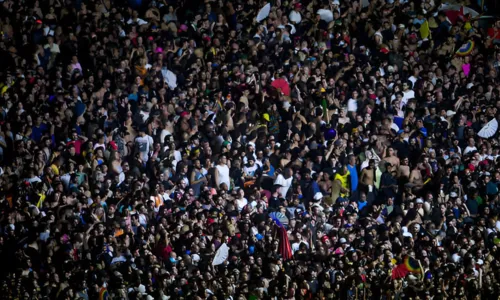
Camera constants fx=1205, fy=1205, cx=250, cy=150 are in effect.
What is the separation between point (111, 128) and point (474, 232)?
635 centimetres

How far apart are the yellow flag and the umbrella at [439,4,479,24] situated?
665 millimetres

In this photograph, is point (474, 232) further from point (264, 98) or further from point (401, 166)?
point (264, 98)

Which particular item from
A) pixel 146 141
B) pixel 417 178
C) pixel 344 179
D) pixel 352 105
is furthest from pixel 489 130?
pixel 146 141

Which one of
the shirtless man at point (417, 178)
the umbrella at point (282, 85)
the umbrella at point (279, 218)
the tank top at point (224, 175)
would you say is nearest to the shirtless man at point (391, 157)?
the shirtless man at point (417, 178)

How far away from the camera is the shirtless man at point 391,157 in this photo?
826 inches

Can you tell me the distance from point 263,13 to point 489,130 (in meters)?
4.96

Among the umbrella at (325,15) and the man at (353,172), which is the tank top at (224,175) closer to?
the man at (353,172)

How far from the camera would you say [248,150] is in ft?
67.5

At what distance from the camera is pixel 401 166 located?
21.0m

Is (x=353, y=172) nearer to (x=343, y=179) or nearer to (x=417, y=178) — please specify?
(x=343, y=179)

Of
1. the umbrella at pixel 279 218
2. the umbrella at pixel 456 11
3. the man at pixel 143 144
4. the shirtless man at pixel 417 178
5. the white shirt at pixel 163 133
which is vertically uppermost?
the umbrella at pixel 456 11

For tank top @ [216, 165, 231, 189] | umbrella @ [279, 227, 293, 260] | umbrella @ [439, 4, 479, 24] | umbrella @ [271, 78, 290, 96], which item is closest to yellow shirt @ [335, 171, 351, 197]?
umbrella @ [279, 227, 293, 260]

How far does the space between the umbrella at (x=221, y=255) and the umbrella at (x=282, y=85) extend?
4.11m

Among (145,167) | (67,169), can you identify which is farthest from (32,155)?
(145,167)
